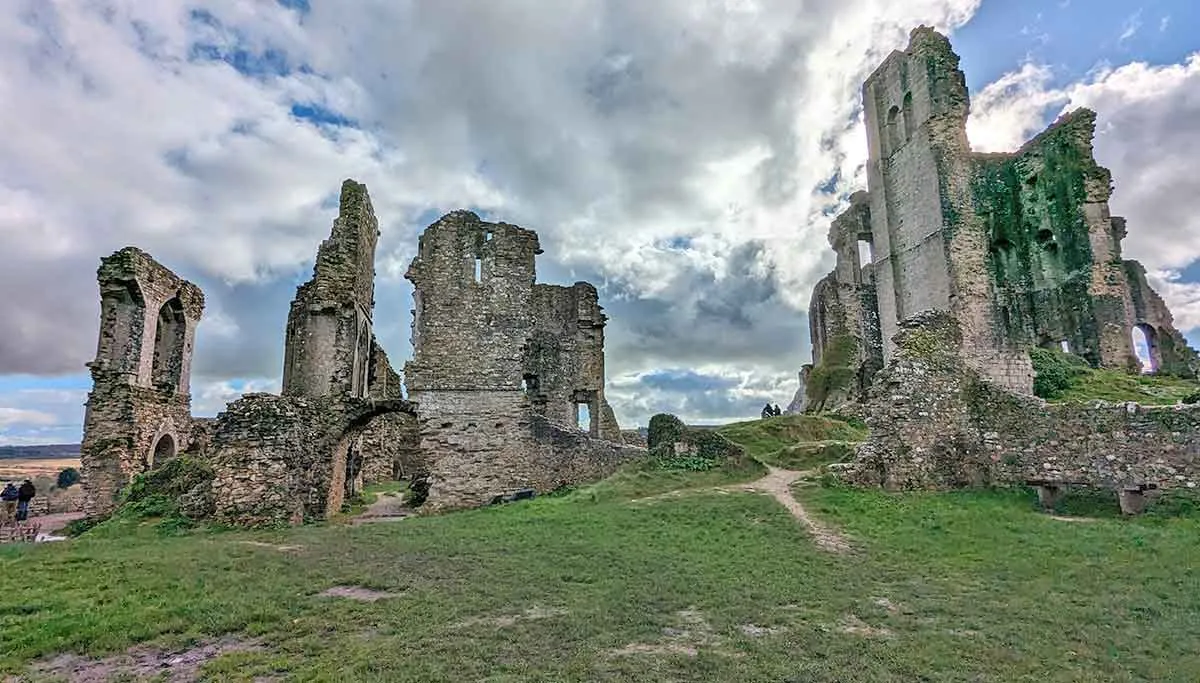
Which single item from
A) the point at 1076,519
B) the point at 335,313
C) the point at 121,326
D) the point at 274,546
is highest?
the point at 121,326

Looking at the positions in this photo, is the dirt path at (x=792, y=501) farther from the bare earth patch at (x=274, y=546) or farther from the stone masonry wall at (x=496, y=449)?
the bare earth patch at (x=274, y=546)

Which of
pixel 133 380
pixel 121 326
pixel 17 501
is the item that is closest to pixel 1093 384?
pixel 133 380

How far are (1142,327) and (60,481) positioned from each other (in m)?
58.8

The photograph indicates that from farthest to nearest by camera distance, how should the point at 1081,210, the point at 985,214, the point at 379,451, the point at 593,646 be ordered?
the point at 379,451
the point at 985,214
the point at 1081,210
the point at 593,646

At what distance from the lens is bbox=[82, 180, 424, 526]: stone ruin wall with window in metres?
16.7

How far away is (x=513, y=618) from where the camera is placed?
7.06m

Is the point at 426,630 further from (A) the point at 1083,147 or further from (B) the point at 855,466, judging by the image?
(A) the point at 1083,147

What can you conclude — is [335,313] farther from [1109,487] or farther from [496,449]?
[1109,487]

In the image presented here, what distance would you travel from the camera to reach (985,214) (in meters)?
30.2

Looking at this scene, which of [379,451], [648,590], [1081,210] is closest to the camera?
[648,590]

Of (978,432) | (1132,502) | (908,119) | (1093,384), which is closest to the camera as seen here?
(1132,502)

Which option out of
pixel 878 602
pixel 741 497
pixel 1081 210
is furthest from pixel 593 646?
pixel 1081 210

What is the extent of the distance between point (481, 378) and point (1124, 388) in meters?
21.8

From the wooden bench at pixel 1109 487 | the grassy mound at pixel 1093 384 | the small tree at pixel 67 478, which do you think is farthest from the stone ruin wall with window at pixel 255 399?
the grassy mound at pixel 1093 384
